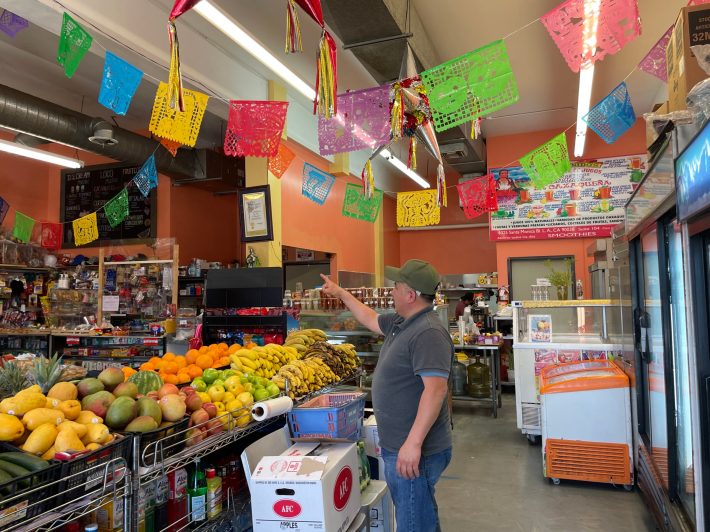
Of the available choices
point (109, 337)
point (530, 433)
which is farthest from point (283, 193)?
point (530, 433)

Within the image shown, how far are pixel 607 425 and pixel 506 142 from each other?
7.33 m

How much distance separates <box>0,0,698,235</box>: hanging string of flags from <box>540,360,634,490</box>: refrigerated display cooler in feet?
8.40

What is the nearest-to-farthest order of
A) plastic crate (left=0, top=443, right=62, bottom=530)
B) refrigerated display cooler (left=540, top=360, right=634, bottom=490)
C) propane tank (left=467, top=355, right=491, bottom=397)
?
plastic crate (left=0, top=443, right=62, bottom=530) < refrigerated display cooler (left=540, top=360, right=634, bottom=490) < propane tank (left=467, top=355, right=491, bottom=397)

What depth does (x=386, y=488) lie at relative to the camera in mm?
2783

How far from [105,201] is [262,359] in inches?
297

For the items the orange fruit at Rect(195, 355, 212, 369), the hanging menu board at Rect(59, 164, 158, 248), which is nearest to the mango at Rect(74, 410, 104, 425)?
the orange fruit at Rect(195, 355, 212, 369)

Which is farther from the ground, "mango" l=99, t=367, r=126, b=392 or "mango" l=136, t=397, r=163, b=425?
"mango" l=99, t=367, r=126, b=392

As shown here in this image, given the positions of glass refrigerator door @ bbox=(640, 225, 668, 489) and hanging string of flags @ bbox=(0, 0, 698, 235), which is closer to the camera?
glass refrigerator door @ bbox=(640, 225, 668, 489)

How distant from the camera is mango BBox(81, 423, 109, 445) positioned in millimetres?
1770

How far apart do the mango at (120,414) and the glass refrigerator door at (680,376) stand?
8.70 feet

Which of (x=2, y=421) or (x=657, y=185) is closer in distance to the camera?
(x=2, y=421)

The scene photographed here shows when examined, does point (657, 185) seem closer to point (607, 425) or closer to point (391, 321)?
point (391, 321)

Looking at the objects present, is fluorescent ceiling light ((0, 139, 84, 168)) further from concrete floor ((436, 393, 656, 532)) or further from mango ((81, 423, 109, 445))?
concrete floor ((436, 393, 656, 532))

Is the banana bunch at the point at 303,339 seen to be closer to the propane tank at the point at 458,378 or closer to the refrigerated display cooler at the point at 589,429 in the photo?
the refrigerated display cooler at the point at 589,429
